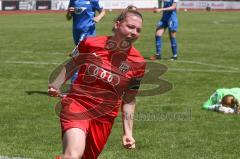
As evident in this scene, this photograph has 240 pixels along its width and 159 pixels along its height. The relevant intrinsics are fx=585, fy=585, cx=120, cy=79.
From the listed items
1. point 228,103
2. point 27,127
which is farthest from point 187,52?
point 27,127

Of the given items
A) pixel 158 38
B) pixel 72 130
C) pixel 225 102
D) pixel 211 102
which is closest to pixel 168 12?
pixel 158 38

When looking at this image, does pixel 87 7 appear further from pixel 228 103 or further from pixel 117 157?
pixel 117 157

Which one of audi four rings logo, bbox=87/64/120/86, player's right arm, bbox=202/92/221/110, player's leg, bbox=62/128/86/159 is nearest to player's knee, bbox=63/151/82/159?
player's leg, bbox=62/128/86/159

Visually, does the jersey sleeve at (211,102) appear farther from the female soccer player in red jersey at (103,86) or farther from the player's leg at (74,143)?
the player's leg at (74,143)

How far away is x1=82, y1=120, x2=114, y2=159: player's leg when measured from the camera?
5.34 m

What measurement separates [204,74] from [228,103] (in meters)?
4.84

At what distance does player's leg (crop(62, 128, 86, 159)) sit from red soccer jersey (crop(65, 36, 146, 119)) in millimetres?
319

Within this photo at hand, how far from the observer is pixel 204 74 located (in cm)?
1436

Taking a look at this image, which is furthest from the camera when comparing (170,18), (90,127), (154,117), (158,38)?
(158,38)

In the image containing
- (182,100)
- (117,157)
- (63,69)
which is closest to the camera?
(63,69)

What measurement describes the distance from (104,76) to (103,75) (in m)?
0.01

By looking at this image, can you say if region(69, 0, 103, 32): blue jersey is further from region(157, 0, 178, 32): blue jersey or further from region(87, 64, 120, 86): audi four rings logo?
region(157, 0, 178, 32): blue jersey

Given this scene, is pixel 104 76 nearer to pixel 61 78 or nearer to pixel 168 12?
pixel 61 78

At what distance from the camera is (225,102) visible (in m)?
9.59
